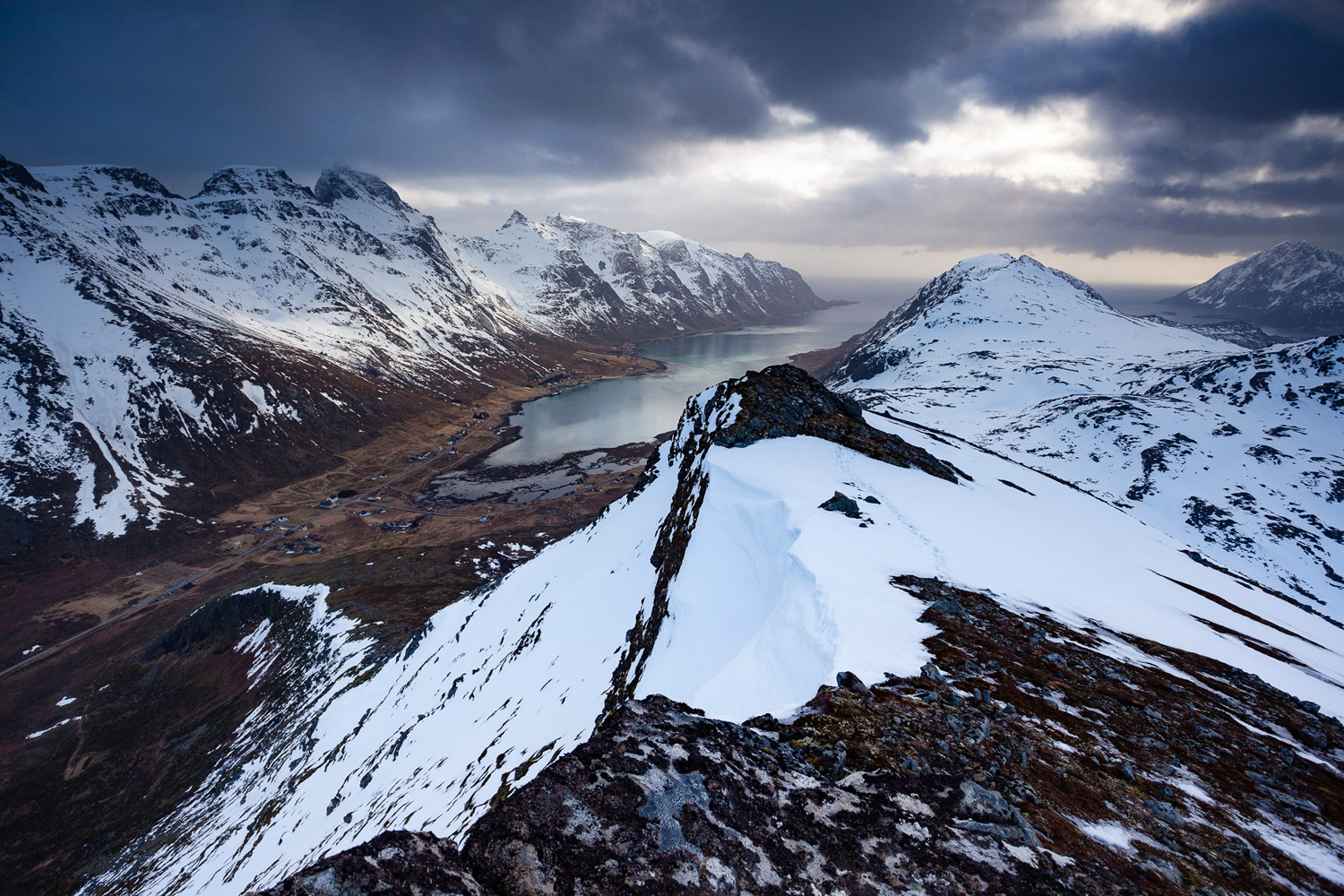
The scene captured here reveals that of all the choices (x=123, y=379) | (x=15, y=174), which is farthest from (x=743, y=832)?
(x=15, y=174)

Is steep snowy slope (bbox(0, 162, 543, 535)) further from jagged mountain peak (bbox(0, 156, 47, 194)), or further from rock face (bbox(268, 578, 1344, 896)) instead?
rock face (bbox(268, 578, 1344, 896))

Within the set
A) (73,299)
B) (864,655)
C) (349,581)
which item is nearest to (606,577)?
(864,655)

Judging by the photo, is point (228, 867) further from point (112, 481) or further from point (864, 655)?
point (112, 481)

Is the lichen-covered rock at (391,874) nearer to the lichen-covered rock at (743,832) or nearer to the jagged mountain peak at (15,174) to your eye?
the lichen-covered rock at (743,832)

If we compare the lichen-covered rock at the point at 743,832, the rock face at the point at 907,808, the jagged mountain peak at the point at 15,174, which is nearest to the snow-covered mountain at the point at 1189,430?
the rock face at the point at 907,808

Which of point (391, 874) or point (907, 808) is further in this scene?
point (907, 808)

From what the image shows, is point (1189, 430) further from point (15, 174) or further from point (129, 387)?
point (15, 174)
